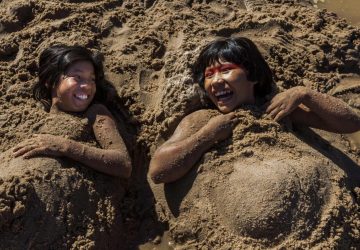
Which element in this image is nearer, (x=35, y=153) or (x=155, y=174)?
(x=35, y=153)

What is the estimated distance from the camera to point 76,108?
332 centimetres

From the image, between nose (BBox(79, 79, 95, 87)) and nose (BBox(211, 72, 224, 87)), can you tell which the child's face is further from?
nose (BBox(211, 72, 224, 87))

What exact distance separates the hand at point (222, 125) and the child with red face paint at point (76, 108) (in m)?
0.58

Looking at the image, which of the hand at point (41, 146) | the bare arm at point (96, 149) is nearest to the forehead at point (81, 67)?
the bare arm at point (96, 149)

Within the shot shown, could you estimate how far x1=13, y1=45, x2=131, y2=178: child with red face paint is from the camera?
307 centimetres

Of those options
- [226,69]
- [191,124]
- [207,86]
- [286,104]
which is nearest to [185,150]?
[191,124]

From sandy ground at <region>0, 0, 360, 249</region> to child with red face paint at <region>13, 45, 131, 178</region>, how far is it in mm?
79

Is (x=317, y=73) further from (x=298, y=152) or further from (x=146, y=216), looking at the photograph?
(x=146, y=216)

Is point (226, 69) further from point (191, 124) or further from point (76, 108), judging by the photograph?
point (76, 108)

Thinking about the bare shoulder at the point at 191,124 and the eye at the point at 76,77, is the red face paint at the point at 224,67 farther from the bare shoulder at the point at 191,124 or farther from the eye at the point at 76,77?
the eye at the point at 76,77

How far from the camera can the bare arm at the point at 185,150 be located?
121 inches

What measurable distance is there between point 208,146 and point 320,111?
0.77 m

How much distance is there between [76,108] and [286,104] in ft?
4.50

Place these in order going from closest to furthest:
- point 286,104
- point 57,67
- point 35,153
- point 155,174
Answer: point 35,153 < point 155,174 < point 286,104 < point 57,67
